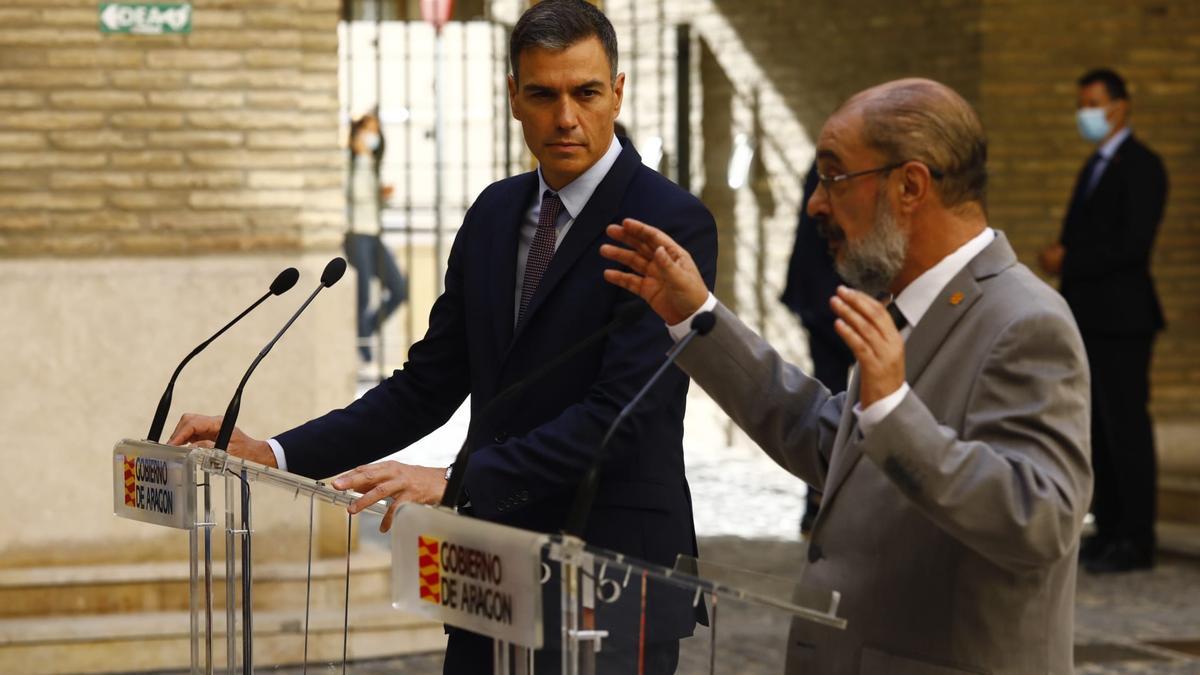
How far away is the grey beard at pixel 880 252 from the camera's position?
2.65 m

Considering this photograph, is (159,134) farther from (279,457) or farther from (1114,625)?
(1114,625)

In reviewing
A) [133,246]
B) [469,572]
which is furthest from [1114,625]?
[469,572]

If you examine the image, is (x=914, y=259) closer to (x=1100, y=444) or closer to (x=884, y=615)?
(x=884, y=615)

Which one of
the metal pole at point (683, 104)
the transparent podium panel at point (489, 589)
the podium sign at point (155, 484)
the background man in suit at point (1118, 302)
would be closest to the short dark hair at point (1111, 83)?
the background man in suit at point (1118, 302)

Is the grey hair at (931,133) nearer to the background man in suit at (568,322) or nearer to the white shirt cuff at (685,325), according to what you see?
the white shirt cuff at (685,325)

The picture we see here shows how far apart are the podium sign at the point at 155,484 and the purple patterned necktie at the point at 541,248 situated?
26.0 inches

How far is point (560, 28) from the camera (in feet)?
10.4

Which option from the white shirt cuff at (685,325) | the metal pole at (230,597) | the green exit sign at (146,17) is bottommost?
the metal pole at (230,597)

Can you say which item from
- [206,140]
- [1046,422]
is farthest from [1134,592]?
[1046,422]

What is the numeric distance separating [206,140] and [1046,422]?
17.3 ft

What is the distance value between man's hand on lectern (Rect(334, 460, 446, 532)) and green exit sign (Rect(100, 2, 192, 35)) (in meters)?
4.64

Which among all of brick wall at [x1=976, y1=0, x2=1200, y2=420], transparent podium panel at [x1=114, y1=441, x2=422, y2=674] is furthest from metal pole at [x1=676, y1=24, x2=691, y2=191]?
transparent podium panel at [x1=114, y1=441, x2=422, y2=674]

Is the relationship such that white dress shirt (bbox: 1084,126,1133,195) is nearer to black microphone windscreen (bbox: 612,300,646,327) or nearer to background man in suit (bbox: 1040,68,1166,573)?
background man in suit (bbox: 1040,68,1166,573)

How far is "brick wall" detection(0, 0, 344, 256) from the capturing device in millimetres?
7121
